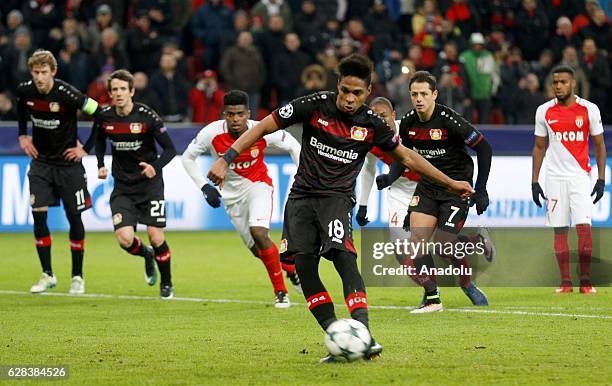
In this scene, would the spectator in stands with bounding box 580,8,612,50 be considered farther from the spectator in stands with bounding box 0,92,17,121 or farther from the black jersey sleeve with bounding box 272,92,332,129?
the black jersey sleeve with bounding box 272,92,332,129

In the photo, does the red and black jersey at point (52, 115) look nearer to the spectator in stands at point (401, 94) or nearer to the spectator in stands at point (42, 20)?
the spectator in stands at point (42, 20)

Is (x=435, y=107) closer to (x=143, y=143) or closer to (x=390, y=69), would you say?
(x=143, y=143)

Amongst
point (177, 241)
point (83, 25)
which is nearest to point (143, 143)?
point (177, 241)

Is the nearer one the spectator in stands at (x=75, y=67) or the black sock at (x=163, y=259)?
the black sock at (x=163, y=259)

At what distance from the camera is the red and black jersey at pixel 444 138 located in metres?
11.9

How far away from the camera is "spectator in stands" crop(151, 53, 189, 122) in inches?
885

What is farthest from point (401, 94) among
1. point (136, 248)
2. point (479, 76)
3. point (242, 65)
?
point (136, 248)

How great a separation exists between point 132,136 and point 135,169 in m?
0.36

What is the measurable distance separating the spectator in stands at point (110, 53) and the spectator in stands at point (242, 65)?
1794 mm

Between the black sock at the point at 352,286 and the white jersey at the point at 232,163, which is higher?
the white jersey at the point at 232,163

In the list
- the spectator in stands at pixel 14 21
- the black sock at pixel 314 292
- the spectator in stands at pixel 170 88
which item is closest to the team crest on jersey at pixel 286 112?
the black sock at pixel 314 292

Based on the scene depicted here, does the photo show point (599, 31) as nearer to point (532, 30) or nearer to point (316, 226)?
point (532, 30)

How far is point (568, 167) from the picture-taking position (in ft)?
46.3

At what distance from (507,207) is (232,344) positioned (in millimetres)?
11964
